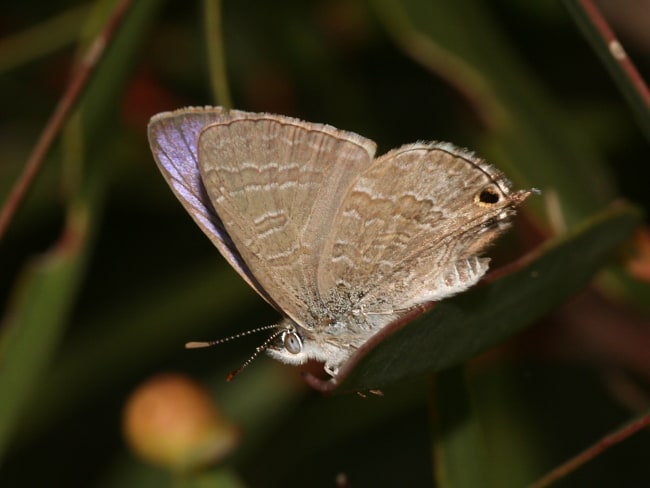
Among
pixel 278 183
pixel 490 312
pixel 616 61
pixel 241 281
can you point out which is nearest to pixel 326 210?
pixel 278 183

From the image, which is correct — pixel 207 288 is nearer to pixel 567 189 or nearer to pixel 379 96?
pixel 379 96

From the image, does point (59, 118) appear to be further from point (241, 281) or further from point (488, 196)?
point (241, 281)

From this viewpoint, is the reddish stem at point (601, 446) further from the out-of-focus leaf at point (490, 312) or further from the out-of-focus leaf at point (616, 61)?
the out-of-focus leaf at point (616, 61)

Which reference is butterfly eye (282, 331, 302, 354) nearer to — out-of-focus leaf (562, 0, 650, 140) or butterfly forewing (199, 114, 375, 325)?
butterfly forewing (199, 114, 375, 325)

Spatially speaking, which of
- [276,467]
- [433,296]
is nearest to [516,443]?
[276,467]

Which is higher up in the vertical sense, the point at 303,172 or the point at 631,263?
the point at 303,172

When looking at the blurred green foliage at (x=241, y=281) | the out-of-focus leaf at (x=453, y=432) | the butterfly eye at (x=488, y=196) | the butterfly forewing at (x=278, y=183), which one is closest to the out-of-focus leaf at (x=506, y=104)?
the blurred green foliage at (x=241, y=281)

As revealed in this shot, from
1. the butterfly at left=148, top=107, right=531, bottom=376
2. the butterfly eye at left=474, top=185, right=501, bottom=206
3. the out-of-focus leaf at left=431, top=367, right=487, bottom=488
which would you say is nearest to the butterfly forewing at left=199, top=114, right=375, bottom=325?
the butterfly at left=148, top=107, right=531, bottom=376
